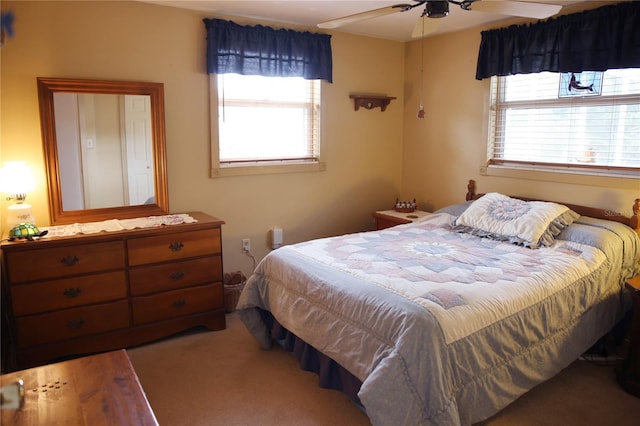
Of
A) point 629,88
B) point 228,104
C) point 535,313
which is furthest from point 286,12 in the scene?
point 535,313

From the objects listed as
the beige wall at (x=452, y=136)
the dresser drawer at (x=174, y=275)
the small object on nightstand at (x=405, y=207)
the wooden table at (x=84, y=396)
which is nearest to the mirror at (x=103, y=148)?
the dresser drawer at (x=174, y=275)

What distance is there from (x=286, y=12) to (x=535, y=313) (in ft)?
8.89

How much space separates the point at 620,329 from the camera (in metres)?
3.10

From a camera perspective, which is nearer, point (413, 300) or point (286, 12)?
point (413, 300)

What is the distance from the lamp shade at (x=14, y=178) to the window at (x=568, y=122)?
3.46m

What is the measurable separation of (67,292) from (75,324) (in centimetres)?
21

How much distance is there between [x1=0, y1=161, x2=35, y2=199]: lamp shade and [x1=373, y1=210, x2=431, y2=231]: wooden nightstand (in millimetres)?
2777

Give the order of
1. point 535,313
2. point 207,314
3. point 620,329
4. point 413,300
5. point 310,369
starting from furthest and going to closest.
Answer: point 207,314, point 620,329, point 310,369, point 535,313, point 413,300

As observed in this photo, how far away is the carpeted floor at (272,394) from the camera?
7.88 ft

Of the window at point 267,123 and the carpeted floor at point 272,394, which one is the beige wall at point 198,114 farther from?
the carpeted floor at point 272,394

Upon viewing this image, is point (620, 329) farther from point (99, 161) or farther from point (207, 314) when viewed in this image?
point (99, 161)

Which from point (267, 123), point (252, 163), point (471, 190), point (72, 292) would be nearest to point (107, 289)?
point (72, 292)

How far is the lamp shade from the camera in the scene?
2828 mm

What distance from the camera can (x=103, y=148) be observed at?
127 inches
